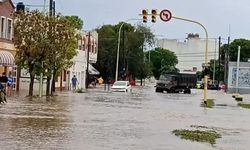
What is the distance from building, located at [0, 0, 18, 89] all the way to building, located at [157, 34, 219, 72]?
123138mm

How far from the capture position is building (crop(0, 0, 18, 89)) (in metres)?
52.2

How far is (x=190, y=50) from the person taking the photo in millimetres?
181750

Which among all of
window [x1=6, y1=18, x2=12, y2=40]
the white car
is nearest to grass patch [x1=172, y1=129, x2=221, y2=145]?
window [x1=6, y1=18, x2=12, y2=40]

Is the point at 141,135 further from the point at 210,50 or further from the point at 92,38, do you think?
the point at 210,50

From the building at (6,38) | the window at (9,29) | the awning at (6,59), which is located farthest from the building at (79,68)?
the awning at (6,59)

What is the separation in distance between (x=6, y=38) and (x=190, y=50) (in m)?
131

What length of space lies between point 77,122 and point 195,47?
15916 cm

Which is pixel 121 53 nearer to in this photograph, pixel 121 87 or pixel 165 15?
pixel 121 87

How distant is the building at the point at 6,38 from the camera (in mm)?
52250

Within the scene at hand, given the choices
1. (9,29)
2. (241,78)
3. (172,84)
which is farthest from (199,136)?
(241,78)

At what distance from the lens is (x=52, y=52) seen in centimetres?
4341

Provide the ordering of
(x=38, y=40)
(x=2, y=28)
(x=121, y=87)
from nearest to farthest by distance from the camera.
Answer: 1. (x=38, y=40)
2. (x=2, y=28)
3. (x=121, y=87)

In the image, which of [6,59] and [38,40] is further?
[6,59]

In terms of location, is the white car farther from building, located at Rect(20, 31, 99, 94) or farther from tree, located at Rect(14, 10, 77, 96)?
tree, located at Rect(14, 10, 77, 96)
